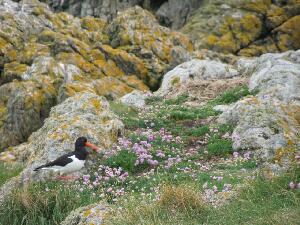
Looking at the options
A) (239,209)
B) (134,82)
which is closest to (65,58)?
(134,82)

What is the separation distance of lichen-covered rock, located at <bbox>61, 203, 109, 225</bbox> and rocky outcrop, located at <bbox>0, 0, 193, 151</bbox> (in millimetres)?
16769

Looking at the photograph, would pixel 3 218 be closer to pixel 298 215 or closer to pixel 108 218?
pixel 108 218

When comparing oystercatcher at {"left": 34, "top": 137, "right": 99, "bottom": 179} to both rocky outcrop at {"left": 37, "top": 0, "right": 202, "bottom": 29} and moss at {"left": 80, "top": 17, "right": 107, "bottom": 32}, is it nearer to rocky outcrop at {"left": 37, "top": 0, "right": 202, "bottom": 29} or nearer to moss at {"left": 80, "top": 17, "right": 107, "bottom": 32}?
moss at {"left": 80, "top": 17, "right": 107, "bottom": 32}

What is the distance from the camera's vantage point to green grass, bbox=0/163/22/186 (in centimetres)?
1448

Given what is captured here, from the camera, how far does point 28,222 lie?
10.4m

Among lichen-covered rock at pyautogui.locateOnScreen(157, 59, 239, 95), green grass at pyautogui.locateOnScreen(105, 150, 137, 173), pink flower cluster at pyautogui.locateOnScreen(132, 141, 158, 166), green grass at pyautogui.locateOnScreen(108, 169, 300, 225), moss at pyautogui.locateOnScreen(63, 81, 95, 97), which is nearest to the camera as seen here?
green grass at pyautogui.locateOnScreen(108, 169, 300, 225)

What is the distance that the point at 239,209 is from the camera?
26.6ft

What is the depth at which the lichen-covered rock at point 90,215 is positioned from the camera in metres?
8.53

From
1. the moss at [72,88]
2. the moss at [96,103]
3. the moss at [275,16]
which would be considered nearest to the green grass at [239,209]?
the moss at [96,103]

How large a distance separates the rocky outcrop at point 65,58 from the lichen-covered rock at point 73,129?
908 cm

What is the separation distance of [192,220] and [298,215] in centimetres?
183

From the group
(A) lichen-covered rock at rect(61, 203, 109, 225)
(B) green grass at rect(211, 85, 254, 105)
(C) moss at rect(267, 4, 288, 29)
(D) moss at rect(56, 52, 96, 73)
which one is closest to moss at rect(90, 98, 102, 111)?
(B) green grass at rect(211, 85, 254, 105)

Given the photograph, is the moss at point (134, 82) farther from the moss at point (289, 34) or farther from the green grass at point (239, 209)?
the moss at point (289, 34)

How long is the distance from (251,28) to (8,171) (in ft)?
144
